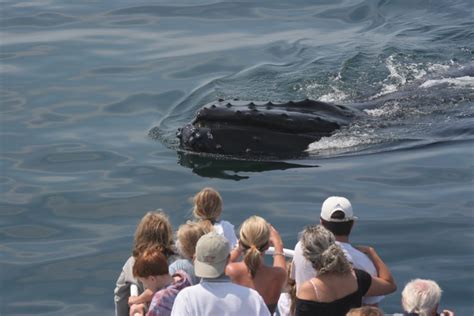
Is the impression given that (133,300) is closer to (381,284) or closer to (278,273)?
(278,273)

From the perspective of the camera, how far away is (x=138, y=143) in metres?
17.5

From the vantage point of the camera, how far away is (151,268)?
8828 millimetres

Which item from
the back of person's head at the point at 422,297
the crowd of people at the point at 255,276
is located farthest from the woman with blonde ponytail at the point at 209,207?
the back of person's head at the point at 422,297

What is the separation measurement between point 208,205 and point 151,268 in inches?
52.0

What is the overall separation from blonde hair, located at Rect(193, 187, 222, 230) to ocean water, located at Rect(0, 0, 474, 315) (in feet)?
7.91

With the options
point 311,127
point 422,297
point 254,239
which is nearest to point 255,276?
point 254,239

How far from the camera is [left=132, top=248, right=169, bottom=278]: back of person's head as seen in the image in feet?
28.9

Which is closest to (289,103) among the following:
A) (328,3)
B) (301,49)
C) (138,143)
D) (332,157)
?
(332,157)

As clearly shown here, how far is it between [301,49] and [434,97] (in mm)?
5198

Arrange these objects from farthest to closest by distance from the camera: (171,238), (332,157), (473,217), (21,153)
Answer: (21,153), (332,157), (473,217), (171,238)

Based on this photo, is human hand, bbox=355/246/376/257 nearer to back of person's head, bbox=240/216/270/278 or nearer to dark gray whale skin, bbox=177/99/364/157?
back of person's head, bbox=240/216/270/278

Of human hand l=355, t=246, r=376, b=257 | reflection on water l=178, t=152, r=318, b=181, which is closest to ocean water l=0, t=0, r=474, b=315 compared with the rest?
reflection on water l=178, t=152, r=318, b=181

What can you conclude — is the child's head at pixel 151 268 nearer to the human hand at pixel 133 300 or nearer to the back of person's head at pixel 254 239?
the human hand at pixel 133 300

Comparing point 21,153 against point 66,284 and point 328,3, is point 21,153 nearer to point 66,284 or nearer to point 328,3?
point 66,284
